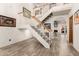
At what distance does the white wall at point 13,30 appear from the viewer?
12.4 ft

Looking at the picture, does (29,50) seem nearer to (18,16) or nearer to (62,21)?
(18,16)

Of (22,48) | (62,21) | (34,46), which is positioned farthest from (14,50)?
(62,21)

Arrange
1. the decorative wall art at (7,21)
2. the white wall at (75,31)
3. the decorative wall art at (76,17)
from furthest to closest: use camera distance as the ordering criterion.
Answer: the decorative wall art at (7,21)
the decorative wall art at (76,17)
the white wall at (75,31)

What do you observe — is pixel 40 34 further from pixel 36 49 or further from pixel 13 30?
pixel 13 30

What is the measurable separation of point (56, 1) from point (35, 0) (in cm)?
62

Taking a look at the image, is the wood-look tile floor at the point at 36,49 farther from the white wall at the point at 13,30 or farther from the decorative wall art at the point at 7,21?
the decorative wall art at the point at 7,21

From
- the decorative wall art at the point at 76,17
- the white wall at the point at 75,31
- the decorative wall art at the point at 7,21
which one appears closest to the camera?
the white wall at the point at 75,31

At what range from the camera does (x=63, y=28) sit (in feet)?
12.2

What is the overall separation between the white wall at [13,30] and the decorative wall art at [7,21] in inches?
4.3

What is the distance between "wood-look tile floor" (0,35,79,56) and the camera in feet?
12.2

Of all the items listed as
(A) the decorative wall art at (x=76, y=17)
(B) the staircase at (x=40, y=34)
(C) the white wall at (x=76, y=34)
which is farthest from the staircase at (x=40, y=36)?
(A) the decorative wall art at (x=76, y=17)

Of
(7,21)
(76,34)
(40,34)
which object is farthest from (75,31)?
(7,21)

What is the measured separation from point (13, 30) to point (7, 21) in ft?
1.25

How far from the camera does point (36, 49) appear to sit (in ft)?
12.5
